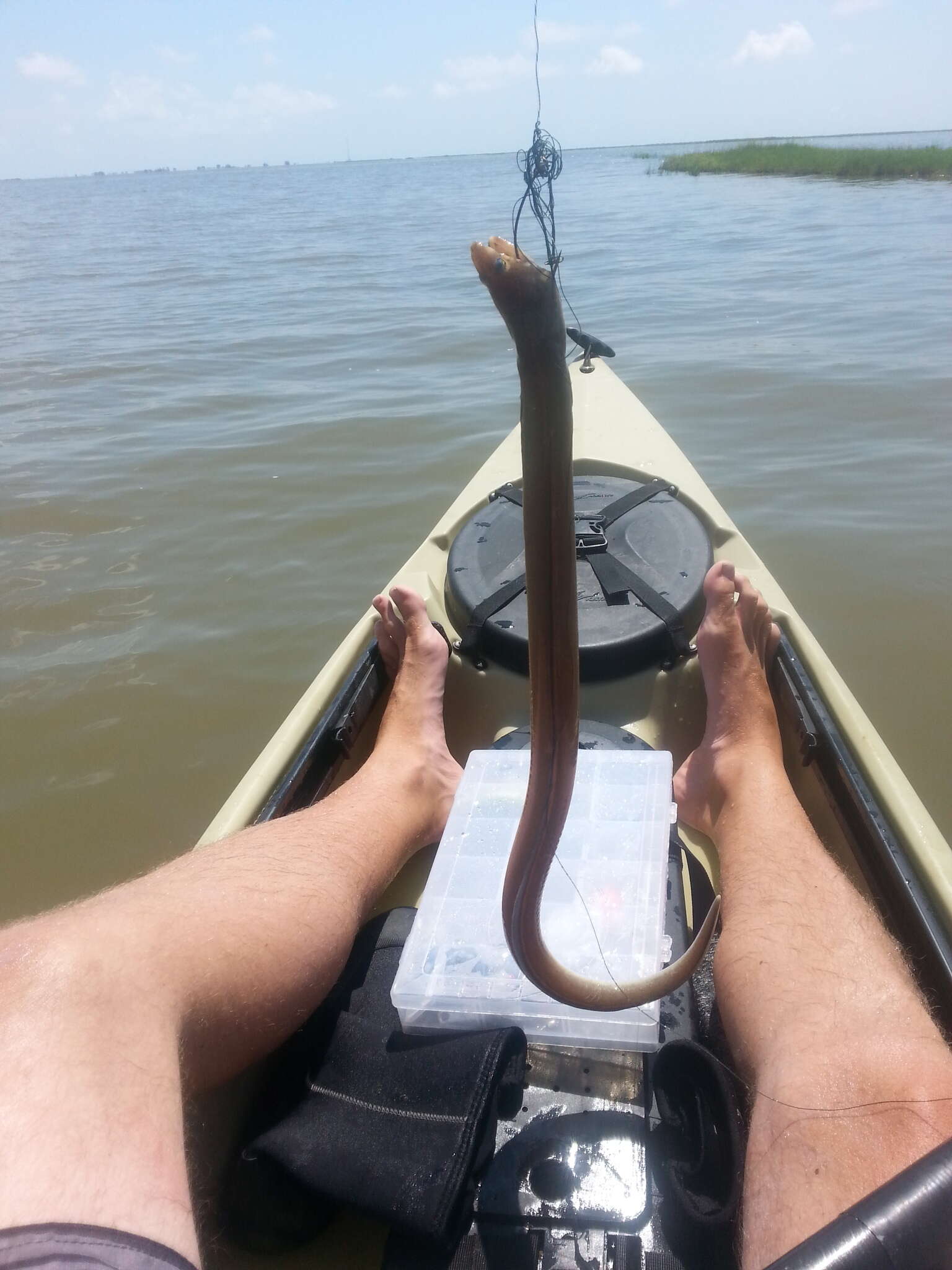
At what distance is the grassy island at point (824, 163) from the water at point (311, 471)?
15.1 meters

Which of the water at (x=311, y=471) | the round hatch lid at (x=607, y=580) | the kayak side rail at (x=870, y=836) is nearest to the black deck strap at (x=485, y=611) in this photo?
the round hatch lid at (x=607, y=580)

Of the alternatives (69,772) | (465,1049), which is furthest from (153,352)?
(465,1049)

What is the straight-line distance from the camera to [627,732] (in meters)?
2.19

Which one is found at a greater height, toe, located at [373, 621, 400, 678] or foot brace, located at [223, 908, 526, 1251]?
toe, located at [373, 621, 400, 678]

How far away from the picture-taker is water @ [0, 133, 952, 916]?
3.27m

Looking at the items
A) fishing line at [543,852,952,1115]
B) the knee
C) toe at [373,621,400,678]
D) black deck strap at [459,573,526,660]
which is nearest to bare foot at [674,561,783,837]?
black deck strap at [459,573,526,660]

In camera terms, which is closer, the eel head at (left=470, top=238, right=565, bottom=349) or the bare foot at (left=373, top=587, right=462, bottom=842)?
the eel head at (left=470, top=238, right=565, bottom=349)

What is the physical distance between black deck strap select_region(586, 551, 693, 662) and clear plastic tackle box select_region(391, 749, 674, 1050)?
1.62ft

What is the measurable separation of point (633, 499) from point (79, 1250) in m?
2.40

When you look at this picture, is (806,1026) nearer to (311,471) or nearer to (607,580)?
(607,580)

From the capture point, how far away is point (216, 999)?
130 centimetres

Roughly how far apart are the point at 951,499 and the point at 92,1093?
505 cm

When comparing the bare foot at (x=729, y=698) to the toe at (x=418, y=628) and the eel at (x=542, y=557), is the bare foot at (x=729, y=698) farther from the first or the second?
the eel at (x=542, y=557)

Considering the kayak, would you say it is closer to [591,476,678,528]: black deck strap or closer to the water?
[591,476,678,528]: black deck strap
